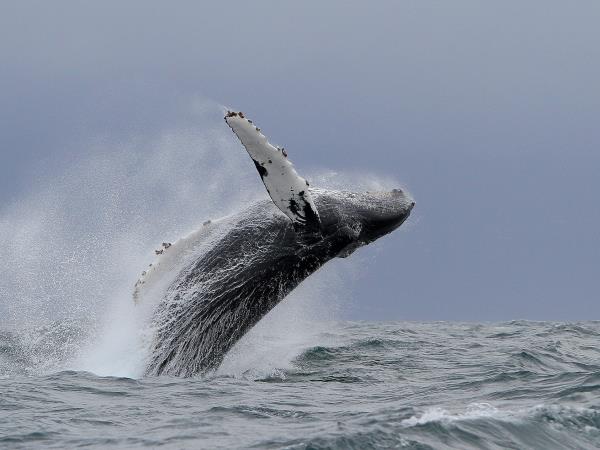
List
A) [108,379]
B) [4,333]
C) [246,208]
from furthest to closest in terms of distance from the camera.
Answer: [4,333] → [246,208] → [108,379]

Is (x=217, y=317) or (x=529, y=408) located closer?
(x=529, y=408)

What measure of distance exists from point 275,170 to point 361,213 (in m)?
1.87

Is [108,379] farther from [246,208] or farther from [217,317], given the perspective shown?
[246,208]

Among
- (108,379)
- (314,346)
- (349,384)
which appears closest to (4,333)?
(314,346)

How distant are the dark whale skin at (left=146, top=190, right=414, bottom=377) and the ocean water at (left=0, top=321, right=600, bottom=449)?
1.72 ft

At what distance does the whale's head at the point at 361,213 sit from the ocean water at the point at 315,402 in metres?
1.91

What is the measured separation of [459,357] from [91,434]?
25.6 feet

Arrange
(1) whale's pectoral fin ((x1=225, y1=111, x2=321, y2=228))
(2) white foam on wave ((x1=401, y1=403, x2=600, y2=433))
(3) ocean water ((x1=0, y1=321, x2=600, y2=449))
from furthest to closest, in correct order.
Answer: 1. (1) whale's pectoral fin ((x1=225, y1=111, x2=321, y2=228))
2. (2) white foam on wave ((x1=401, y1=403, x2=600, y2=433))
3. (3) ocean water ((x1=0, y1=321, x2=600, y2=449))

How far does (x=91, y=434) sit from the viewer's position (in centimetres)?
800

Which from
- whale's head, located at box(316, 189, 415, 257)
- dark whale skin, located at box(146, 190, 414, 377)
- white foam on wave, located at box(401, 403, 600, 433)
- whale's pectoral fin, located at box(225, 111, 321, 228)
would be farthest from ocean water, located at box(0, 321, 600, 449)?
whale's pectoral fin, located at box(225, 111, 321, 228)

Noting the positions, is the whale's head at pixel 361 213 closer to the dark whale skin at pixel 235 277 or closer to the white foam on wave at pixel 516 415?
the dark whale skin at pixel 235 277

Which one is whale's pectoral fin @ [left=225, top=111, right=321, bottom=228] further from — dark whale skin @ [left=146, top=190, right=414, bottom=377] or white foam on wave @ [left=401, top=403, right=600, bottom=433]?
white foam on wave @ [left=401, top=403, right=600, bottom=433]

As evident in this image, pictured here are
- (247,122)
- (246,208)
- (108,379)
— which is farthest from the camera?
(246,208)

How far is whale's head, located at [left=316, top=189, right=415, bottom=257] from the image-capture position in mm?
11484
